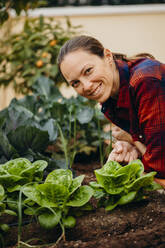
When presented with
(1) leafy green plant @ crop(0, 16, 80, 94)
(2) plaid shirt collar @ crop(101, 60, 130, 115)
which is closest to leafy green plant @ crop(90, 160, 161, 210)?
(2) plaid shirt collar @ crop(101, 60, 130, 115)

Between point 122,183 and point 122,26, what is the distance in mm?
5221

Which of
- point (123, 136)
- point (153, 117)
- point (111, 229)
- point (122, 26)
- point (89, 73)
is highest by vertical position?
point (89, 73)

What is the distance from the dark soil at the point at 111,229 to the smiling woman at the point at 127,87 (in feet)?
1.01

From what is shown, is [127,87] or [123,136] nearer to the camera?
[127,87]

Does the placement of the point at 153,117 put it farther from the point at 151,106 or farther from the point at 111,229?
the point at 111,229

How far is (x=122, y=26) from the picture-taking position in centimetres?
575

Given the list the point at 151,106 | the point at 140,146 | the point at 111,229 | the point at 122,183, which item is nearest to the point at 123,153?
the point at 140,146

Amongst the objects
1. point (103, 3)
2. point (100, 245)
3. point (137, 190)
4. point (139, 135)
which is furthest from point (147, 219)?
point (103, 3)

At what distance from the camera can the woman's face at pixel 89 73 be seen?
4.82 feet

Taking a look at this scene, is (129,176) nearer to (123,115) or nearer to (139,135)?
(139,135)

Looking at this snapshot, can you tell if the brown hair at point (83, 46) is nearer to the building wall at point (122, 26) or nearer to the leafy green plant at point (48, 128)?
the leafy green plant at point (48, 128)

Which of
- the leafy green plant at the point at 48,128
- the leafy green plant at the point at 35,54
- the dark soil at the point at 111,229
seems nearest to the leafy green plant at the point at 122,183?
the dark soil at the point at 111,229

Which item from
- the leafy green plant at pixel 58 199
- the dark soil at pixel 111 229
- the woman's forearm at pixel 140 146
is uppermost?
the leafy green plant at pixel 58 199

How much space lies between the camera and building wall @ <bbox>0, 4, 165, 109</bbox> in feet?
18.6
